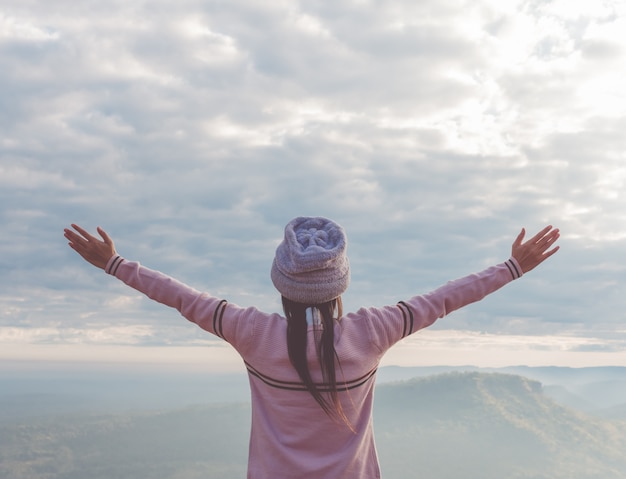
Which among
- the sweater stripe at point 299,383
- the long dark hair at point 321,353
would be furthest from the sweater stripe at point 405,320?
the long dark hair at point 321,353

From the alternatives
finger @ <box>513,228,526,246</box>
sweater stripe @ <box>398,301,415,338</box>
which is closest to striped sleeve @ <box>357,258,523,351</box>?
sweater stripe @ <box>398,301,415,338</box>

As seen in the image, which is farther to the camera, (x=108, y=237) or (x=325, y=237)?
(x=108, y=237)

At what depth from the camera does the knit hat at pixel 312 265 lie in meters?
4.27

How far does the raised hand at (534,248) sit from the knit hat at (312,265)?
4.78 ft

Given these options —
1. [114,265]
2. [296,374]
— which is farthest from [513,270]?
[114,265]

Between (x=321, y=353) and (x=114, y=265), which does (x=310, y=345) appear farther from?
(x=114, y=265)

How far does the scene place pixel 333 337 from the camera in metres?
4.36

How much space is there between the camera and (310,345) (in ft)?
14.3

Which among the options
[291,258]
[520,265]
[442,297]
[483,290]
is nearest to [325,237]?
[291,258]

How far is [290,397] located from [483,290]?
5.26 feet

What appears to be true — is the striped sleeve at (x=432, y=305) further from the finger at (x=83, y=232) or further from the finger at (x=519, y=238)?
the finger at (x=83, y=232)

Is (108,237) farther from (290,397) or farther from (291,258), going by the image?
(290,397)

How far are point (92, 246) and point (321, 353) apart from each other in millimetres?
1890

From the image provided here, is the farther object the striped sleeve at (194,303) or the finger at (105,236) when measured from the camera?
the finger at (105,236)
